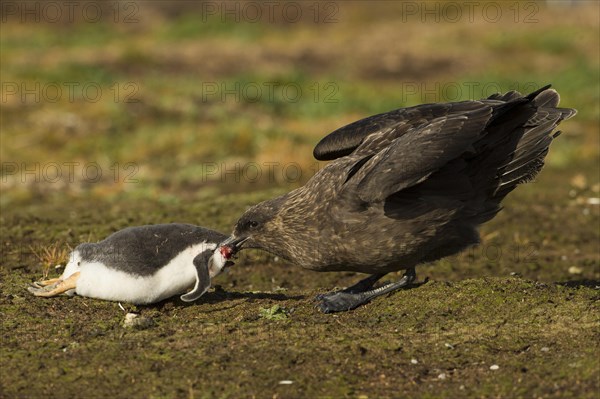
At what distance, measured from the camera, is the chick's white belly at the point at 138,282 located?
698 centimetres

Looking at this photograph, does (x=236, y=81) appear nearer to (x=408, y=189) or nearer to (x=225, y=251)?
(x=225, y=251)

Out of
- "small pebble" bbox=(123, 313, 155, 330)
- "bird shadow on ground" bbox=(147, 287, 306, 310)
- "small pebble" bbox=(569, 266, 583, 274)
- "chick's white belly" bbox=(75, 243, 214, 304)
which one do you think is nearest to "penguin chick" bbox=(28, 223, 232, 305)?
"chick's white belly" bbox=(75, 243, 214, 304)

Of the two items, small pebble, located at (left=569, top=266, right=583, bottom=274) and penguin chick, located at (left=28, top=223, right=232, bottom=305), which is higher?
penguin chick, located at (left=28, top=223, right=232, bottom=305)

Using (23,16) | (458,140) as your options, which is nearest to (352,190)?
(458,140)

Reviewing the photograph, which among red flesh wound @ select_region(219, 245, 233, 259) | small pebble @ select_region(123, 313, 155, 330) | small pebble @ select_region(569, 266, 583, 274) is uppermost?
red flesh wound @ select_region(219, 245, 233, 259)

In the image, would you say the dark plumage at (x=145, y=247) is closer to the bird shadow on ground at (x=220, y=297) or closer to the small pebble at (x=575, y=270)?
the bird shadow on ground at (x=220, y=297)

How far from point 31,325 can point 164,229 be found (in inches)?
53.9

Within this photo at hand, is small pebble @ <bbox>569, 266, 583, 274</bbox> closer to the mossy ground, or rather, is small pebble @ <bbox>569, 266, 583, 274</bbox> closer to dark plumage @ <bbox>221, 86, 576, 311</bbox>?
the mossy ground

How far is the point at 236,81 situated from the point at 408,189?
17.7 metres

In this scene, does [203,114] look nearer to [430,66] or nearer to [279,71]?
[279,71]

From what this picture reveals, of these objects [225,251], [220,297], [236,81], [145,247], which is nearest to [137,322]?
[145,247]

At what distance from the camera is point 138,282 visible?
697cm

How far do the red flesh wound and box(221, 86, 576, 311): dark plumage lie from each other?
0.09 m

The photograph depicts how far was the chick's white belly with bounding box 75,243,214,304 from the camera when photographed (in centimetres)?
698
